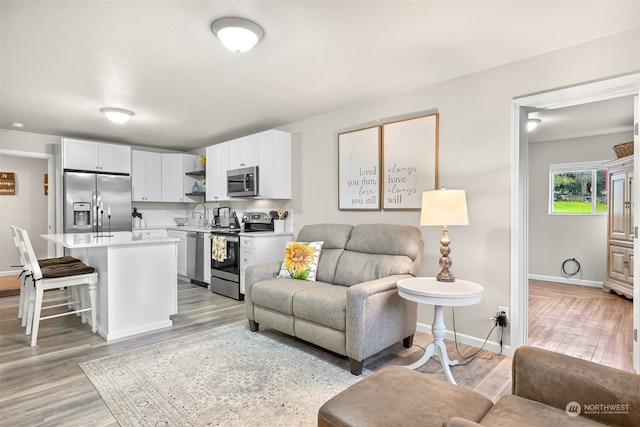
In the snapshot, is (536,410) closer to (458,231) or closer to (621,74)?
(458,231)

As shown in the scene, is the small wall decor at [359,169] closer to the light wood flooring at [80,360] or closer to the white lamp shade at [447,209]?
the white lamp shade at [447,209]

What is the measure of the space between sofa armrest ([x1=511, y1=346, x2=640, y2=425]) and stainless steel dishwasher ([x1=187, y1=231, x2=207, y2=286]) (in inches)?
183

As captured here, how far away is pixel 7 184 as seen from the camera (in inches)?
246

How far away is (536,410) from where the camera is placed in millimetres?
1235

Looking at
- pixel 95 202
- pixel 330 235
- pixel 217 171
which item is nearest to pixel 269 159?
pixel 217 171

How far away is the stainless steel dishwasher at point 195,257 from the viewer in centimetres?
525

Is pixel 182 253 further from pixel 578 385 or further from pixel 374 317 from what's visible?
pixel 578 385

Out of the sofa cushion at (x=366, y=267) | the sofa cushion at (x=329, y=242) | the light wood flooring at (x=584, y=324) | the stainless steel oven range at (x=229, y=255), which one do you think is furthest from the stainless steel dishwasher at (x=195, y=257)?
the light wood flooring at (x=584, y=324)

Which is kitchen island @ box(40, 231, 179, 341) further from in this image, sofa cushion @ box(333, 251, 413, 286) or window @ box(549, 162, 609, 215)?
window @ box(549, 162, 609, 215)

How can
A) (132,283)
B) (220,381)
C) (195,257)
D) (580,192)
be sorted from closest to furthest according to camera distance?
(220,381)
(132,283)
(195,257)
(580,192)

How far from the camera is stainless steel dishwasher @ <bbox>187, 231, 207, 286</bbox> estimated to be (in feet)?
17.2

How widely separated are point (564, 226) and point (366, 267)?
4.61m

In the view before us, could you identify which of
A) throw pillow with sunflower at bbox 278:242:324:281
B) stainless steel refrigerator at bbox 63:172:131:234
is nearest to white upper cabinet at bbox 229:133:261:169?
throw pillow with sunflower at bbox 278:242:324:281

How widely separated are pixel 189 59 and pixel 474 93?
2436mm
